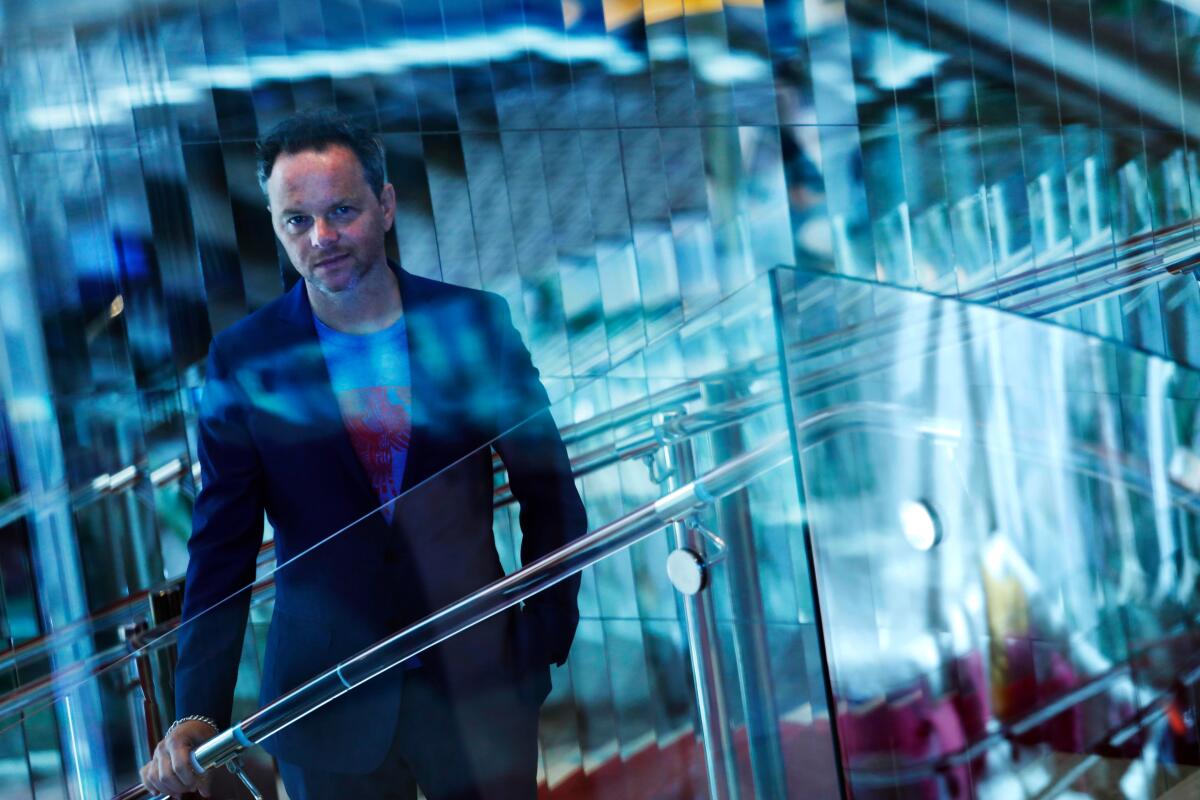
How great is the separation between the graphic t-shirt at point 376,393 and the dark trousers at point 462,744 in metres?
0.54

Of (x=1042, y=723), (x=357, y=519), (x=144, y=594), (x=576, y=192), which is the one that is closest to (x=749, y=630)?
(x=1042, y=723)

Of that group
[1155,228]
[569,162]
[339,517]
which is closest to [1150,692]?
[339,517]

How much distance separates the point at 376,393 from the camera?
208 cm

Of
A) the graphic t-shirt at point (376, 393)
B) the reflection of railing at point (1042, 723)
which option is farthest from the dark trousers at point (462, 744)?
the graphic t-shirt at point (376, 393)

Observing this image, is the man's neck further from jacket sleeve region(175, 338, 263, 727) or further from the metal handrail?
the metal handrail

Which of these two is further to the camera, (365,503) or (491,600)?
(365,503)

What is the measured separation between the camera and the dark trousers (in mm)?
1415

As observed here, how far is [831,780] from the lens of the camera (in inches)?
44.8

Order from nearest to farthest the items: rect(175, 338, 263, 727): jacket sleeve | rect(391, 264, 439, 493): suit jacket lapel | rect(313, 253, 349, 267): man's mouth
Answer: rect(175, 338, 263, 727): jacket sleeve → rect(391, 264, 439, 493): suit jacket lapel → rect(313, 253, 349, 267): man's mouth

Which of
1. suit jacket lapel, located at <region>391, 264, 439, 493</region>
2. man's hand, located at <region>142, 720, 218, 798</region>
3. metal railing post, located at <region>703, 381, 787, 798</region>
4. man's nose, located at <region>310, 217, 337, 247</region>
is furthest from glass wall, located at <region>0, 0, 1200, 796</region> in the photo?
man's nose, located at <region>310, 217, 337, 247</region>

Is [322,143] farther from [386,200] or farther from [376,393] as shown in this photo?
[376,393]

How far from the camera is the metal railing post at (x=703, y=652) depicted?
1225 mm

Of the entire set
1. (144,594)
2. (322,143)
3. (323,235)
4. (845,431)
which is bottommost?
(144,594)

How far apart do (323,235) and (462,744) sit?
1.01 meters
